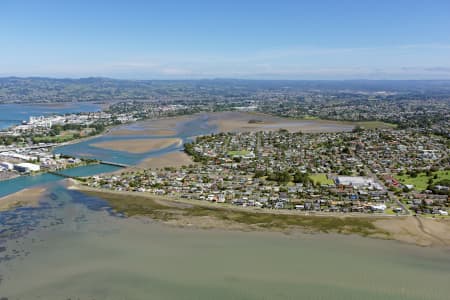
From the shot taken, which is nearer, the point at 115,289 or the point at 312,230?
the point at 115,289

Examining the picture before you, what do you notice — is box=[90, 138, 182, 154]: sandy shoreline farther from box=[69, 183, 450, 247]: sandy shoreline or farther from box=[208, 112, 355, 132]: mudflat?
box=[69, 183, 450, 247]: sandy shoreline

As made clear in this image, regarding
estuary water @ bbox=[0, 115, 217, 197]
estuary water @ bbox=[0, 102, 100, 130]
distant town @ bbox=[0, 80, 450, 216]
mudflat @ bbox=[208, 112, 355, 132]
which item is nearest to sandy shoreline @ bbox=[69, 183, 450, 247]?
distant town @ bbox=[0, 80, 450, 216]

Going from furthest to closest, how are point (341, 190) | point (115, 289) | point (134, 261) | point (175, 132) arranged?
point (175, 132), point (341, 190), point (134, 261), point (115, 289)

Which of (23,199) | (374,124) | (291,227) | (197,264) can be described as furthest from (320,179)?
(374,124)

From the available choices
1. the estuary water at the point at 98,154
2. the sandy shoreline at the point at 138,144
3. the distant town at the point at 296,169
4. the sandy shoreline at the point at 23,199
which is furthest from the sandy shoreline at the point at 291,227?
the sandy shoreline at the point at 138,144

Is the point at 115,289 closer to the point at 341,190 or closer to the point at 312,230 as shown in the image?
the point at 312,230

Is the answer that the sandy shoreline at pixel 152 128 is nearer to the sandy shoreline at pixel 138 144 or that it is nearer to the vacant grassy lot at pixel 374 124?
the sandy shoreline at pixel 138 144

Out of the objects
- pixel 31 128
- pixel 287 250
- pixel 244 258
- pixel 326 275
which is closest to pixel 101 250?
pixel 244 258
